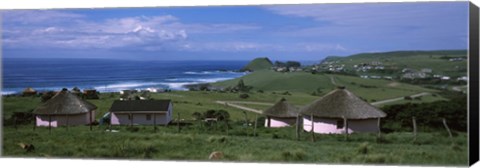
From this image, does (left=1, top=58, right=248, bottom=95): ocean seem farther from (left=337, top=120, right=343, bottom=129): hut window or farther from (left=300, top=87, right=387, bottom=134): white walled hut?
(left=337, top=120, right=343, bottom=129): hut window

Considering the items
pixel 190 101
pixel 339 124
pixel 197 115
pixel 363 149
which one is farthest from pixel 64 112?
pixel 363 149

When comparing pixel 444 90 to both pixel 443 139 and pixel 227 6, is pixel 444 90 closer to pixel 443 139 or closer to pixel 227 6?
pixel 443 139

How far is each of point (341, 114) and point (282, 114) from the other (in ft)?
4.59

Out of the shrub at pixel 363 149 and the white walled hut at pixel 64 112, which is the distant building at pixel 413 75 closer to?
the shrub at pixel 363 149

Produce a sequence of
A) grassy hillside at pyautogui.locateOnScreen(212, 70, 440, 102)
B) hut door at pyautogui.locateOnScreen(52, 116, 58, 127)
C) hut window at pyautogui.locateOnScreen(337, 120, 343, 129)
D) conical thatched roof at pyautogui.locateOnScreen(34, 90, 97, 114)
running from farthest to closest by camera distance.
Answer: hut door at pyautogui.locateOnScreen(52, 116, 58, 127)
conical thatched roof at pyautogui.locateOnScreen(34, 90, 97, 114)
hut window at pyautogui.locateOnScreen(337, 120, 343, 129)
grassy hillside at pyautogui.locateOnScreen(212, 70, 440, 102)

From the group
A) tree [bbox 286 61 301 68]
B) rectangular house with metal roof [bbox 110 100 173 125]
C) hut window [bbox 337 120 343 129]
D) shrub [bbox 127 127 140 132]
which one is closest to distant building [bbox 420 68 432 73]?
hut window [bbox 337 120 343 129]

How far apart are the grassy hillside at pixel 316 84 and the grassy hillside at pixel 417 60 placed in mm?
449

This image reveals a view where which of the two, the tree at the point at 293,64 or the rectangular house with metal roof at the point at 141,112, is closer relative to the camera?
the tree at the point at 293,64

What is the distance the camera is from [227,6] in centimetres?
1664

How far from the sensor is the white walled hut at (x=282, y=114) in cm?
1728

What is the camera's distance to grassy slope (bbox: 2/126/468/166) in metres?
15.5

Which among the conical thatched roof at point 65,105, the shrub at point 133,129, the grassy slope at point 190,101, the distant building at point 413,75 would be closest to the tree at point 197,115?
the grassy slope at point 190,101

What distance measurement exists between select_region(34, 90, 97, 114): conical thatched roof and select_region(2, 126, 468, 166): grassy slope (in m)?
0.46

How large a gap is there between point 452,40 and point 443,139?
2131 millimetres
